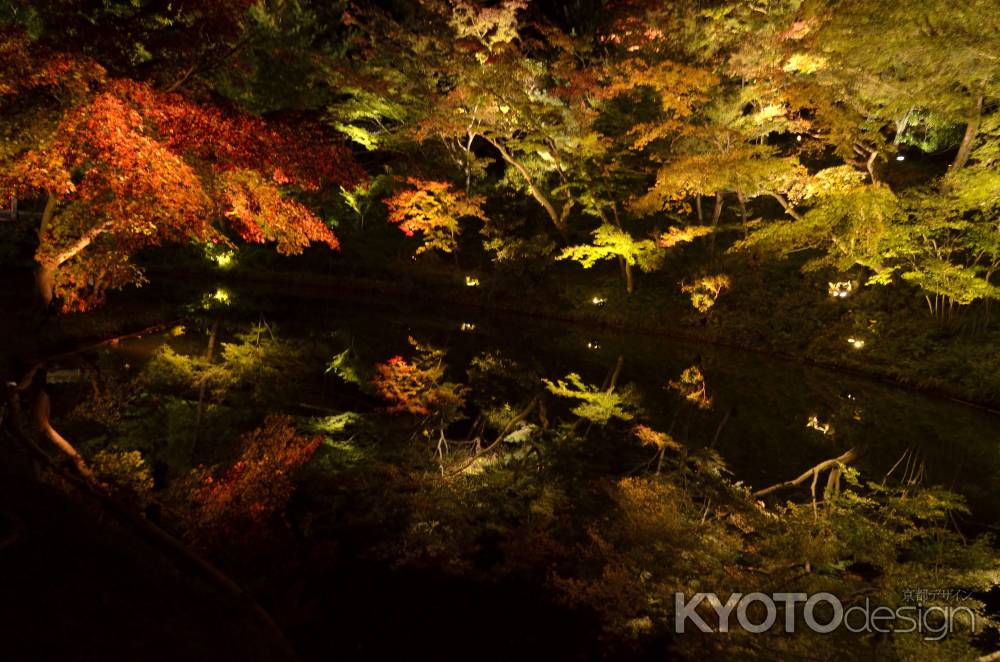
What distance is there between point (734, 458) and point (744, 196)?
1296 centimetres

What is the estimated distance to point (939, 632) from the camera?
4105 millimetres

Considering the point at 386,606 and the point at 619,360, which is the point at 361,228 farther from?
the point at 386,606

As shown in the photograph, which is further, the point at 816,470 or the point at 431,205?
the point at 431,205

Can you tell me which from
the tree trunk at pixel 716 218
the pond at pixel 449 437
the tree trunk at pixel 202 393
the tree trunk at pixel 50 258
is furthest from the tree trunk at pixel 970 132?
the tree trunk at pixel 50 258

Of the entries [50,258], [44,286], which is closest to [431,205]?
[44,286]

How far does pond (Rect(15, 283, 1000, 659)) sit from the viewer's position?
13.6 feet

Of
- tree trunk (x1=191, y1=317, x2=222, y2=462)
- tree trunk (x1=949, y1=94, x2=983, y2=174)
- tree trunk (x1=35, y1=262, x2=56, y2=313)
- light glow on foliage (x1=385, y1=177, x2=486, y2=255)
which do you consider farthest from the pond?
light glow on foliage (x1=385, y1=177, x2=486, y2=255)

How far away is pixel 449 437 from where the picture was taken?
7754 mm

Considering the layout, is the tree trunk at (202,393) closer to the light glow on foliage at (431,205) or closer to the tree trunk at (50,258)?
the tree trunk at (50,258)

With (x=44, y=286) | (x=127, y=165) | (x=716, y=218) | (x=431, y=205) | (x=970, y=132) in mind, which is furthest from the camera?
(x=431, y=205)

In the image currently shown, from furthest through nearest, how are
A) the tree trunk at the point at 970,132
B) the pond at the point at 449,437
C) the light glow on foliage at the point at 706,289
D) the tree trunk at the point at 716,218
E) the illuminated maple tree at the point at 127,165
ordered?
the tree trunk at the point at 716,218 < the light glow on foliage at the point at 706,289 < the tree trunk at the point at 970,132 < the illuminated maple tree at the point at 127,165 < the pond at the point at 449,437

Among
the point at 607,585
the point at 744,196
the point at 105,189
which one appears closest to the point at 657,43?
the point at 744,196

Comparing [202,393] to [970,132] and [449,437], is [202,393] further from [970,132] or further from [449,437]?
[970,132]

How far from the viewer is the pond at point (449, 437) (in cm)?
413
